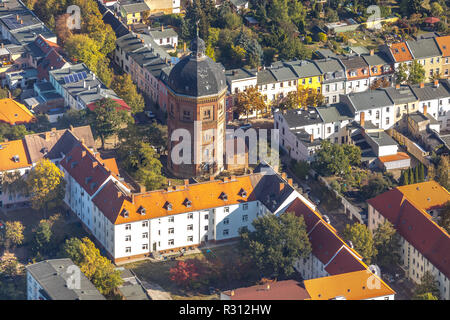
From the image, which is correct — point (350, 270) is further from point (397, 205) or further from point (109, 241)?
point (109, 241)

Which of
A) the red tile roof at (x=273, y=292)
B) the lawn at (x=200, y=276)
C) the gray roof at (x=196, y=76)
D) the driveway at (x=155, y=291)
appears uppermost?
the gray roof at (x=196, y=76)

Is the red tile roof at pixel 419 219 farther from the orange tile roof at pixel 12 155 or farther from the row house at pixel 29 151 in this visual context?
the orange tile roof at pixel 12 155

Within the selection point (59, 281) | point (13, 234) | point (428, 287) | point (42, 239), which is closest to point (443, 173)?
point (428, 287)

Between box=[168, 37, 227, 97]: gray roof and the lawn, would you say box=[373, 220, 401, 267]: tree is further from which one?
box=[168, 37, 227, 97]: gray roof

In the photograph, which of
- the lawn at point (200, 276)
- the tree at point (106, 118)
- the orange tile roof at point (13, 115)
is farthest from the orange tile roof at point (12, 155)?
the lawn at point (200, 276)

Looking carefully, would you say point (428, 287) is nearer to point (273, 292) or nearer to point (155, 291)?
point (273, 292)

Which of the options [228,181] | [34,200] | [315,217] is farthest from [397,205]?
[34,200]
